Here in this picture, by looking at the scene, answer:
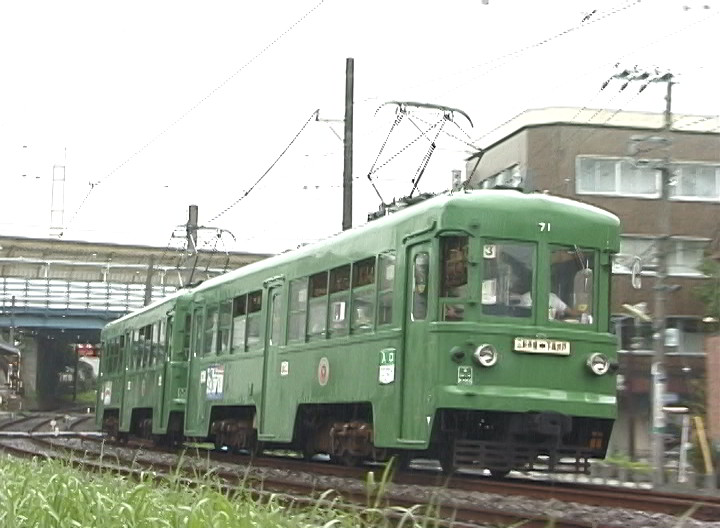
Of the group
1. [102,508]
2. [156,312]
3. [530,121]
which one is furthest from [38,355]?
[102,508]

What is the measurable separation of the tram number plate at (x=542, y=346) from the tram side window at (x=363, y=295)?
5.67 feet

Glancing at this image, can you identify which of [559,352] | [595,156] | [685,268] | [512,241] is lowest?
[559,352]

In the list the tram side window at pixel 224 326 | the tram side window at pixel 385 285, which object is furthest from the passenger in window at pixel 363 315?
the tram side window at pixel 224 326

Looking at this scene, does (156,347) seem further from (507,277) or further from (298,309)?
(507,277)

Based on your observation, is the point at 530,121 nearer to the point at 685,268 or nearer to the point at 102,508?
the point at 685,268

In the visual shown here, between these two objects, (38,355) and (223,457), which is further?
(38,355)

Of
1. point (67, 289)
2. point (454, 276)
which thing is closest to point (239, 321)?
point (454, 276)

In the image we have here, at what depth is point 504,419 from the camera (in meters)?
12.4

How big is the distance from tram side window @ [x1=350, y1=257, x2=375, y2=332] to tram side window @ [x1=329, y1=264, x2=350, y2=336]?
7.1 inches

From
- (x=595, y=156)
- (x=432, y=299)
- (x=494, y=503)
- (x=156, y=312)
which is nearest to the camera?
(x=494, y=503)

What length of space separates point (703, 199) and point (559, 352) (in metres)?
29.6

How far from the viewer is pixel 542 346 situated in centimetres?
1239

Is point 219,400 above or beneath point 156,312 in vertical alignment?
beneath

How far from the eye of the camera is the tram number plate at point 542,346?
12305 millimetres
